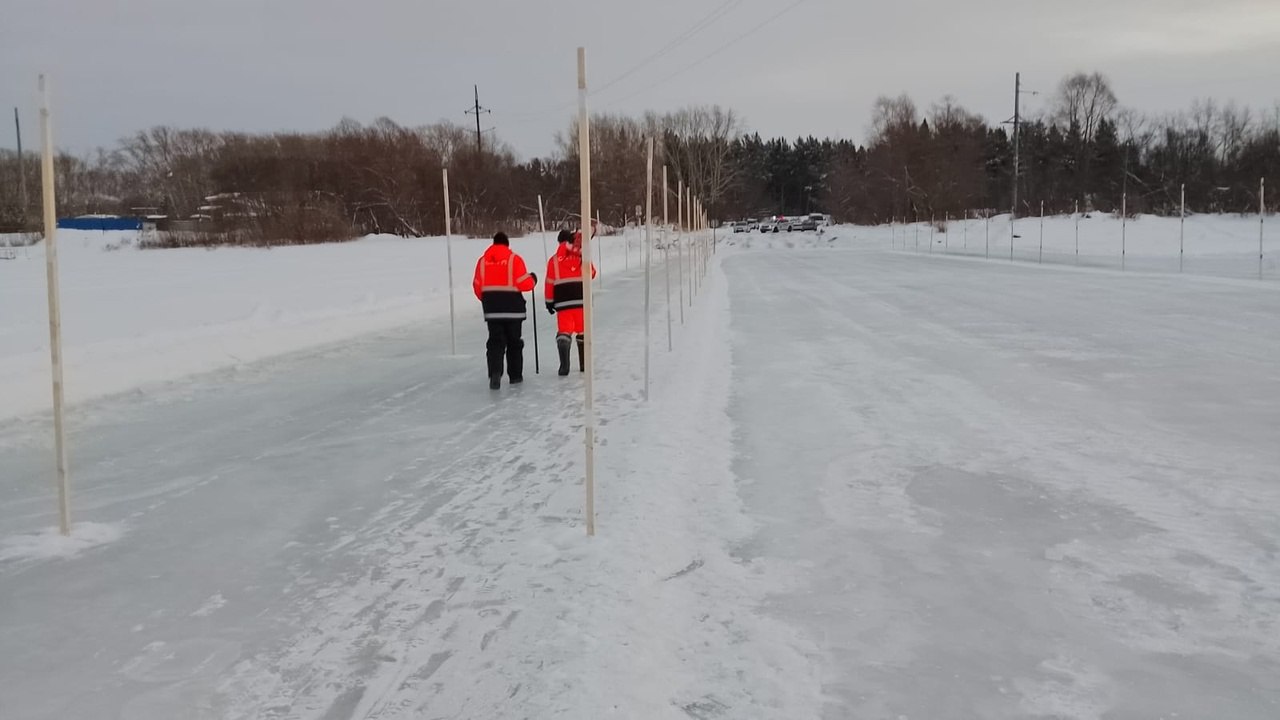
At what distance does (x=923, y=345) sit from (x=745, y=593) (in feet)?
29.9

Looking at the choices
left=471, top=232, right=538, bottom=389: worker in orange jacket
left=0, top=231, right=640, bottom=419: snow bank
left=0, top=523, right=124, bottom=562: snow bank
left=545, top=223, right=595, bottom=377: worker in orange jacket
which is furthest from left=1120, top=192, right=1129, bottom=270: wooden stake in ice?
left=0, top=523, right=124, bottom=562: snow bank

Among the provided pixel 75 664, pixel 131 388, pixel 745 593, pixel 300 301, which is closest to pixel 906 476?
pixel 745 593

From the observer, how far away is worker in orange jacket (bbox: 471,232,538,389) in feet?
32.2

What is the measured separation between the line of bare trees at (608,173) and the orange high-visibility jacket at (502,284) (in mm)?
37540

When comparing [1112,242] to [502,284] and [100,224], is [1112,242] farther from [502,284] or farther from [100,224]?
[100,224]

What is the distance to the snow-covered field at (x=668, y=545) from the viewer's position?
341 cm

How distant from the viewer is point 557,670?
3.46 m

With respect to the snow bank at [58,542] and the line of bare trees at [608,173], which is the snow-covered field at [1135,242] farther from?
the snow bank at [58,542]

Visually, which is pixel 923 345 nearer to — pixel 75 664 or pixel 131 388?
pixel 131 388

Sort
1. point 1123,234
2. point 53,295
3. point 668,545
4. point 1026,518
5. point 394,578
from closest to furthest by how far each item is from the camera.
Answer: point 394,578
point 668,545
point 53,295
point 1026,518
point 1123,234

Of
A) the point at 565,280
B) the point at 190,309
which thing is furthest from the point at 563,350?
the point at 190,309

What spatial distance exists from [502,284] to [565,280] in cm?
109

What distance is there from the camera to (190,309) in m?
16.0

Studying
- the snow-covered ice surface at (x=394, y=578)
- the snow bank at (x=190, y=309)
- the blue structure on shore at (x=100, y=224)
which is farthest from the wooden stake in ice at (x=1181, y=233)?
the blue structure on shore at (x=100, y=224)
